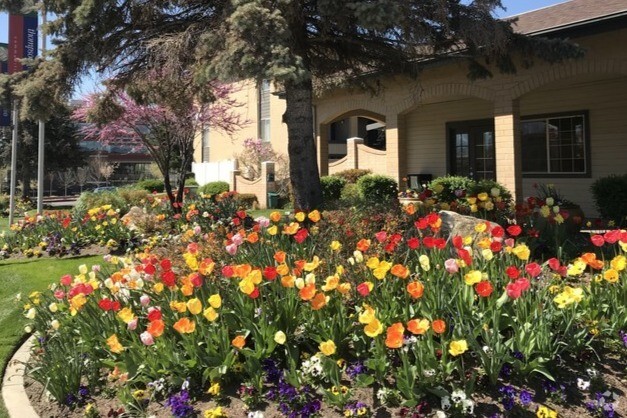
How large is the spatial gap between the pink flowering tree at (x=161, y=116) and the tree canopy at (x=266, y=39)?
93cm

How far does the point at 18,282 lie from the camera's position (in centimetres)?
780

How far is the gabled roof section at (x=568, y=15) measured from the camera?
9484mm

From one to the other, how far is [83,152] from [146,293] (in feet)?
118

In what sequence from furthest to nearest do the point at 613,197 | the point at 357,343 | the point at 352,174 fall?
the point at 352,174 < the point at 613,197 < the point at 357,343

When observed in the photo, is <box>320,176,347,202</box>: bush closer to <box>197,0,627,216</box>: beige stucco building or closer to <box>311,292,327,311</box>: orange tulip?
<box>197,0,627,216</box>: beige stucco building

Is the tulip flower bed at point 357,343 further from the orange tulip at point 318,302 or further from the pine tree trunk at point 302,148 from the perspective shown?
the pine tree trunk at point 302,148

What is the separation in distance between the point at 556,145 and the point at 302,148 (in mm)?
8425

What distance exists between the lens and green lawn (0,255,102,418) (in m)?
5.50

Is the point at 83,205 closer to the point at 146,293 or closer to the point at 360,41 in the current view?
the point at 360,41

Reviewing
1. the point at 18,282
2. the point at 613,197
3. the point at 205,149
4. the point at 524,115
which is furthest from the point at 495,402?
the point at 205,149

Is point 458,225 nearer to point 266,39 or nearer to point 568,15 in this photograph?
point 266,39

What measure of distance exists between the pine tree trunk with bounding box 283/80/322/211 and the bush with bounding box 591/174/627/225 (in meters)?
5.24

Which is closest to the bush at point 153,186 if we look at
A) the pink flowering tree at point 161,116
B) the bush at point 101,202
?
the pink flowering tree at point 161,116

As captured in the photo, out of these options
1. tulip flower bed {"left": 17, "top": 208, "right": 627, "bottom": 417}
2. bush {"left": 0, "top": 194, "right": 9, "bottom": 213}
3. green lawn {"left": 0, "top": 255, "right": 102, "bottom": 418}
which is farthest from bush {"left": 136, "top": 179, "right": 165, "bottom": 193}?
tulip flower bed {"left": 17, "top": 208, "right": 627, "bottom": 417}
